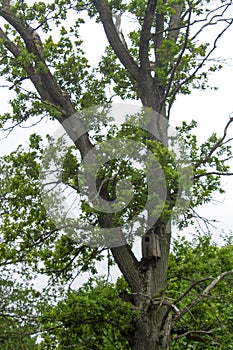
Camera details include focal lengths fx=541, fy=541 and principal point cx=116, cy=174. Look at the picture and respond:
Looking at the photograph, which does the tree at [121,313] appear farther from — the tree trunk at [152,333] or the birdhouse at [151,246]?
the birdhouse at [151,246]

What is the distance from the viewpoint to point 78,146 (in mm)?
10719

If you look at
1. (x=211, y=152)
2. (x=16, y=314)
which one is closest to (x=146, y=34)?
(x=211, y=152)

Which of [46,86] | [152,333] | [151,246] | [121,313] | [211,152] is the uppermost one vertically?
[46,86]

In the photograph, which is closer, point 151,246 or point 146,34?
point 151,246

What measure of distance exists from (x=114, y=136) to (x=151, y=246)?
223 centimetres

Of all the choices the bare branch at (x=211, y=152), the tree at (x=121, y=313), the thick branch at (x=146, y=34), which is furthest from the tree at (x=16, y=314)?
the thick branch at (x=146, y=34)

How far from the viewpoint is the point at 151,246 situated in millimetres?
9672

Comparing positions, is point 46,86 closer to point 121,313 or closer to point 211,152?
point 211,152

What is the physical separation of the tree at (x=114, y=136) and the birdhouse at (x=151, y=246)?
0.7 inches

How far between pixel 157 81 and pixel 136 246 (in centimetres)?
350

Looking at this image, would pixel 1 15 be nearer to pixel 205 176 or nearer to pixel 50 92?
pixel 50 92

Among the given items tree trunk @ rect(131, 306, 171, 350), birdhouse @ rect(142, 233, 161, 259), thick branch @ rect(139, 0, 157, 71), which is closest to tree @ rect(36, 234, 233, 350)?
tree trunk @ rect(131, 306, 171, 350)

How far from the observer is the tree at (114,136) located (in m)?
9.47

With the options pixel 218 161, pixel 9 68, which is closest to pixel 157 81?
pixel 218 161
